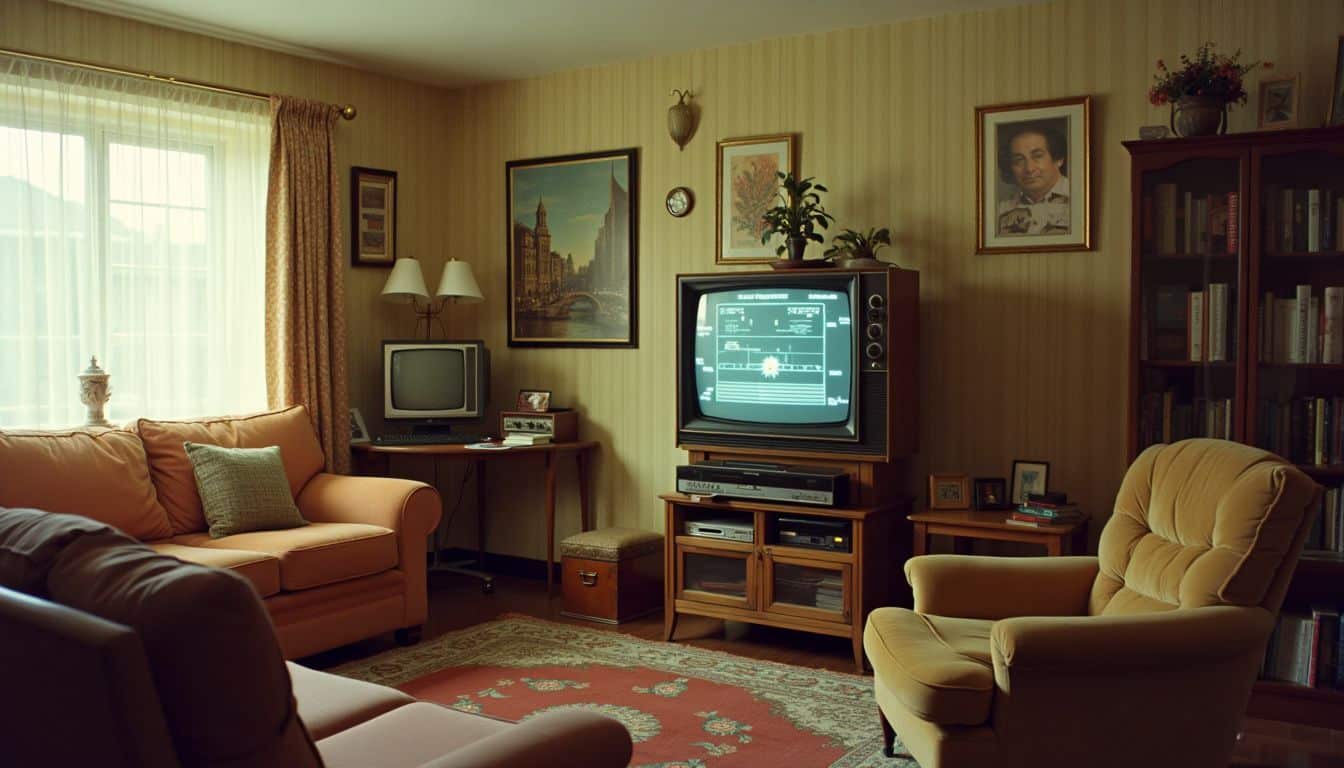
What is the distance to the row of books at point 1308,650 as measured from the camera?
3459 mm

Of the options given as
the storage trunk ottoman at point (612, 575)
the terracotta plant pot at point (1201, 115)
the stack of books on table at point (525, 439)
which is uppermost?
the terracotta plant pot at point (1201, 115)

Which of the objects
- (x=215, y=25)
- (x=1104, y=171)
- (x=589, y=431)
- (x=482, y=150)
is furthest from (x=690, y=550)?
(x=215, y=25)

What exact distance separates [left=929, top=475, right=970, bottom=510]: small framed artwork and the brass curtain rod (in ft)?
10.3

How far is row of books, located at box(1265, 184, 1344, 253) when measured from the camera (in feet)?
11.5

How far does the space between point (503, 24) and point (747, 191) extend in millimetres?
1255

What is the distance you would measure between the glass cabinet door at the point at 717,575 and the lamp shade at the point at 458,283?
180 centimetres

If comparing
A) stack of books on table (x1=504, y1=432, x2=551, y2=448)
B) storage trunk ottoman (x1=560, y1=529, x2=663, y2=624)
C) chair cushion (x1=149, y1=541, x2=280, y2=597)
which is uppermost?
stack of books on table (x1=504, y1=432, x2=551, y2=448)

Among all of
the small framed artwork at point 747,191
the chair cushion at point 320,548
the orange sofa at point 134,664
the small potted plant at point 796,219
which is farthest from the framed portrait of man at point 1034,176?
the orange sofa at point 134,664

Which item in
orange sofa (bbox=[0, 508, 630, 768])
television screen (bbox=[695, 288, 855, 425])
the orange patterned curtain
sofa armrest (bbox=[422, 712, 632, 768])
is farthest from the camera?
the orange patterned curtain

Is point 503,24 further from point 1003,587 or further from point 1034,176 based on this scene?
point 1003,587

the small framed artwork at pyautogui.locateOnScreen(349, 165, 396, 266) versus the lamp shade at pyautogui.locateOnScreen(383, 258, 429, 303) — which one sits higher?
the small framed artwork at pyautogui.locateOnScreen(349, 165, 396, 266)

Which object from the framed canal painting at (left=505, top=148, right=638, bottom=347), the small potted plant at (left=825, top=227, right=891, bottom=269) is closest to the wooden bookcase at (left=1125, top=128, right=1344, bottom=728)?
the small potted plant at (left=825, top=227, right=891, bottom=269)

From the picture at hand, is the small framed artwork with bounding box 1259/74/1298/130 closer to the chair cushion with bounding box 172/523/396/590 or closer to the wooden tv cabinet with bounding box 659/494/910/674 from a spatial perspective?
the wooden tv cabinet with bounding box 659/494/910/674

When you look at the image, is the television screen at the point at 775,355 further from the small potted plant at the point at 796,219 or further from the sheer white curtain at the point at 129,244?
the sheer white curtain at the point at 129,244
